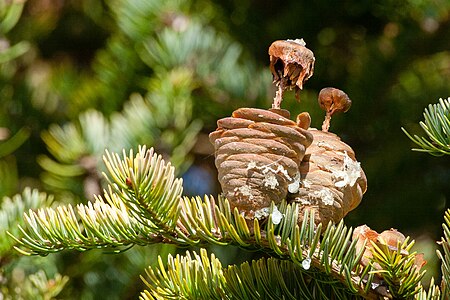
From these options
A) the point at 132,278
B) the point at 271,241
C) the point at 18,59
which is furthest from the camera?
the point at 18,59

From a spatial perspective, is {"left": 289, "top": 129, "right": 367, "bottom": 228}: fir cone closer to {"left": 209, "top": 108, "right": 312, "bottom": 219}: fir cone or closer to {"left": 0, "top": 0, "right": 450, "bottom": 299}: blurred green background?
{"left": 209, "top": 108, "right": 312, "bottom": 219}: fir cone

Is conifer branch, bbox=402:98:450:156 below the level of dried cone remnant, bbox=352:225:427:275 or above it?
above

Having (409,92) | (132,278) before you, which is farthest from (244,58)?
Result: (132,278)

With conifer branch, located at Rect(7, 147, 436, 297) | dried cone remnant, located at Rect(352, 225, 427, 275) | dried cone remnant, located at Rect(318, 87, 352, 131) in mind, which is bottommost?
conifer branch, located at Rect(7, 147, 436, 297)

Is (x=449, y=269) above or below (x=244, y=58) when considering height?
below

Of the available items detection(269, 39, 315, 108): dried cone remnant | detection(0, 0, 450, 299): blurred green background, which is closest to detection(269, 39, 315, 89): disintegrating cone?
detection(269, 39, 315, 108): dried cone remnant

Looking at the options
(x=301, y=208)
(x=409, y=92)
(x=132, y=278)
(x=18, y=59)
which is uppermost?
(x=409, y=92)

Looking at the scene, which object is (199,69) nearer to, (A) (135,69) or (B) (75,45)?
(A) (135,69)
